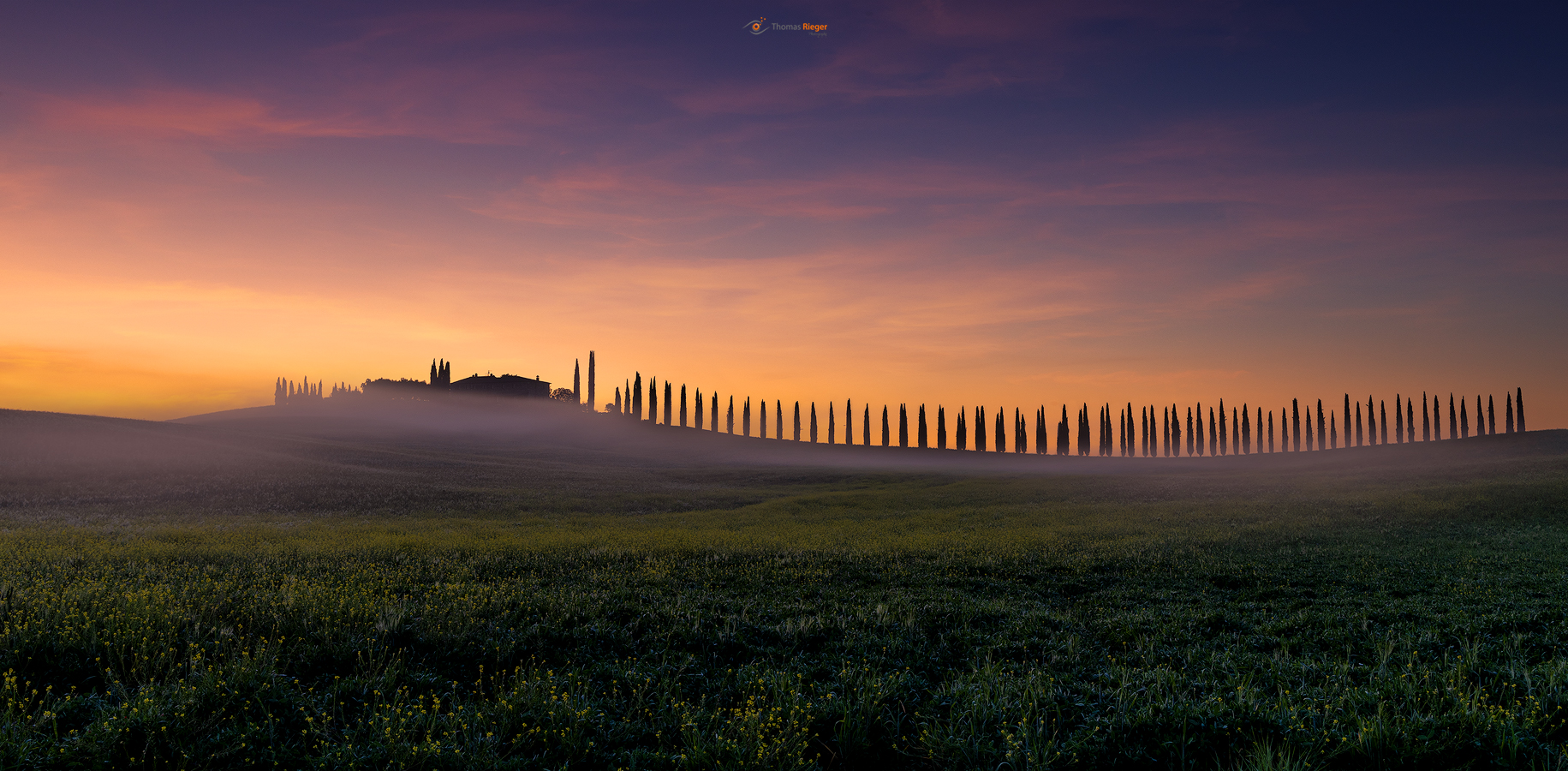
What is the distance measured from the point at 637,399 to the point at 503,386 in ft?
149

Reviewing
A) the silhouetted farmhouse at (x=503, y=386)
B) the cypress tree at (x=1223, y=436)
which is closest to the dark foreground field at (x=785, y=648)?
the cypress tree at (x=1223, y=436)

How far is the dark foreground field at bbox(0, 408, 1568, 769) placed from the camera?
7070 millimetres

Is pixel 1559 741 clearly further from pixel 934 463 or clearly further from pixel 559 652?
pixel 934 463

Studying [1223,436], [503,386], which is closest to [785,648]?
[1223,436]

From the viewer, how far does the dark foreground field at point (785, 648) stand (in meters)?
7.07

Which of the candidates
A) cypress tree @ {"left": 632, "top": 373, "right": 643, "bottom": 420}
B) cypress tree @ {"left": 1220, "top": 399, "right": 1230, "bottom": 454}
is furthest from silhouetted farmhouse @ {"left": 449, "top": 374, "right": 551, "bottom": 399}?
cypress tree @ {"left": 1220, "top": 399, "right": 1230, "bottom": 454}

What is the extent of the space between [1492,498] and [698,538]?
129 feet

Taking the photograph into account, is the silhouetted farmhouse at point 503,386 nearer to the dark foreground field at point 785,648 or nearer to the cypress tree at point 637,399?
the cypress tree at point 637,399

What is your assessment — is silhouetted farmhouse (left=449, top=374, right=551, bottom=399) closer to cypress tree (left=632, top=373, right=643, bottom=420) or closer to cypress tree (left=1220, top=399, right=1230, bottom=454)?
cypress tree (left=632, top=373, right=643, bottom=420)

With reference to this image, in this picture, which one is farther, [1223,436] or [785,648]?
[1223,436]

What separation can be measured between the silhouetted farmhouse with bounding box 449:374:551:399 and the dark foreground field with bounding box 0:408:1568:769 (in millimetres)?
147879

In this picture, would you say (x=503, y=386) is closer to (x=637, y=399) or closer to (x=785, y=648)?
(x=637, y=399)

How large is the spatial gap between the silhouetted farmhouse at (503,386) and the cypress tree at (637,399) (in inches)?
1274

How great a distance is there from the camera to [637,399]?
493ft
